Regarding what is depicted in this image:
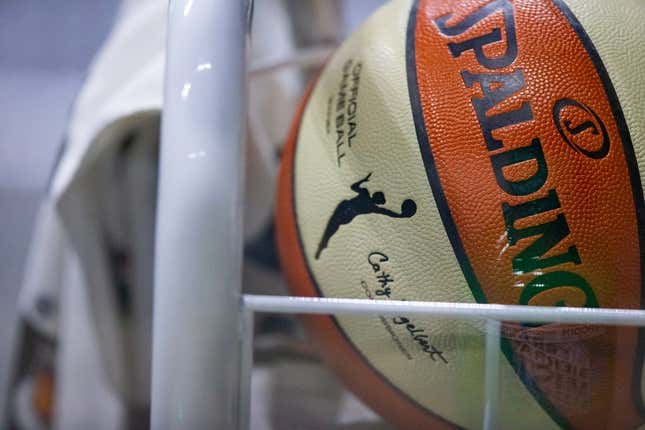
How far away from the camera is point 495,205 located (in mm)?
335

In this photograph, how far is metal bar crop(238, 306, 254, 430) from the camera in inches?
12.5

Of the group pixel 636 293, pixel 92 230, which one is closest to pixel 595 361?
pixel 636 293

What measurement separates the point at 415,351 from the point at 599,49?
0.70 feet

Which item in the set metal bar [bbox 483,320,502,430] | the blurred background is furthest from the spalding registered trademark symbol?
the blurred background

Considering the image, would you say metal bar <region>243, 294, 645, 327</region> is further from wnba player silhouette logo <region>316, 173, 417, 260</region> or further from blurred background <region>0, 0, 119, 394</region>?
blurred background <region>0, 0, 119, 394</region>

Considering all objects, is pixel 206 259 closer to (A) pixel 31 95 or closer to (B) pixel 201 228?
(B) pixel 201 228

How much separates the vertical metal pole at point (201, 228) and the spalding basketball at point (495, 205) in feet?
0.31

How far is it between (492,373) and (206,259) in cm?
16

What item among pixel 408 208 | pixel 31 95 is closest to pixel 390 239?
pixel 408 208

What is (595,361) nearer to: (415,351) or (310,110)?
(415,351)

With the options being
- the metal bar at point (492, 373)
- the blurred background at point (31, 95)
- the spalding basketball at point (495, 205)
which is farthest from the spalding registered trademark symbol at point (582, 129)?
the blurred background at point (31, 95)

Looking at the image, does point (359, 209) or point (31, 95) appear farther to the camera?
point (31, 95)
